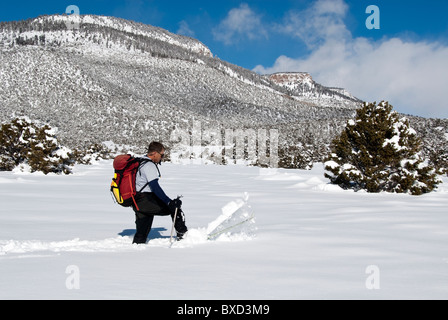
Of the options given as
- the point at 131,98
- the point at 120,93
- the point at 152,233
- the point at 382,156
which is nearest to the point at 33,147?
the point at 152,233

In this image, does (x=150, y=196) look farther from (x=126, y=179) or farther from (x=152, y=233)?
(x=152, y=233)

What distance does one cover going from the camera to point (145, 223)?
16.5 ft

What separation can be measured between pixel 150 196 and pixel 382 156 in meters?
10.2

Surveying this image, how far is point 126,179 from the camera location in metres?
4.89

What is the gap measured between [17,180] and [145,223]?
13.4 metres

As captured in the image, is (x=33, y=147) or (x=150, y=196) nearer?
(x=150, y=196)

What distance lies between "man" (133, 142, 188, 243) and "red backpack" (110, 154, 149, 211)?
6cm

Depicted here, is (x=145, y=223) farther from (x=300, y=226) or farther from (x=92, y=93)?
(x=92, y=93)

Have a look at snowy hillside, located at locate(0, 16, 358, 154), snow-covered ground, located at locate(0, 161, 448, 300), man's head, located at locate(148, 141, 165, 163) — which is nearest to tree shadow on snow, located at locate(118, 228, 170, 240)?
snow-covered ground, located at locate(0, 161, 448, 300)

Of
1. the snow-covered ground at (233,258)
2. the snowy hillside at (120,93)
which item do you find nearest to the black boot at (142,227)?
the snow-covered ground at (233,258)

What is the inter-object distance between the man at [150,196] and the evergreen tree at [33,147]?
54.4 ft

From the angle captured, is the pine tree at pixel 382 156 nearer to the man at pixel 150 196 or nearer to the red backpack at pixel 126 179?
the man at pixel 150 196

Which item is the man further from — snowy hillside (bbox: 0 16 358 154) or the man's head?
snowy hillside (bbox: 0 16 358 154)

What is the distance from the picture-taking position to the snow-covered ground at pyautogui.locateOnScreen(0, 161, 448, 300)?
2930mm
